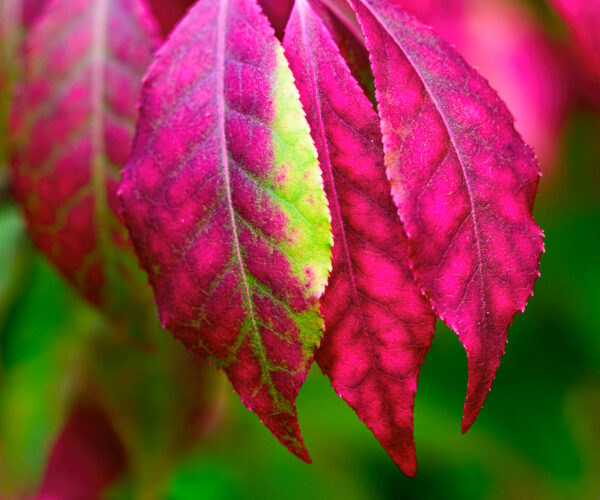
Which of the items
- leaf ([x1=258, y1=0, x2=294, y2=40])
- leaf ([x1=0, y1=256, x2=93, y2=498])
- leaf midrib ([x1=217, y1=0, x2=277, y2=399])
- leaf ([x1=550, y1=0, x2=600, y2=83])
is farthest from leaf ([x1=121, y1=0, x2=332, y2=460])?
leaf ([x1=0, y1=256, x2=93, y2=498])

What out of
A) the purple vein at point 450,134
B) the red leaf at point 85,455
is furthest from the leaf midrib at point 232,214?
the red leaf at point 85,455

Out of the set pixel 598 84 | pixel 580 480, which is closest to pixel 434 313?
pixel 598 84

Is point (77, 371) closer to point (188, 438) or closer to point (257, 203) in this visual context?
point (188, 438)

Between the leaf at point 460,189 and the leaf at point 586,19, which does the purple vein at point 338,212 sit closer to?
the leaf at point 460,189

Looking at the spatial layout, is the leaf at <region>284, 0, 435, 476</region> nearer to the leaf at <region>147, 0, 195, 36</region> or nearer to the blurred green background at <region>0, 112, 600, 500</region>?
the leaf at <region>147, 0, 195, 36</region>

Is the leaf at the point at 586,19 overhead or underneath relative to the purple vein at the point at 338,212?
overhead
